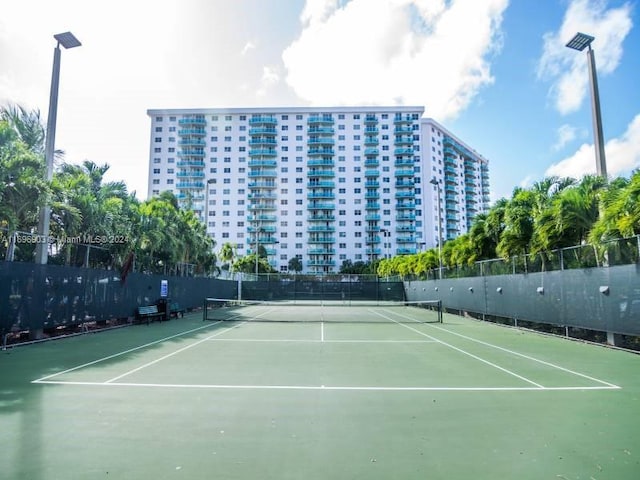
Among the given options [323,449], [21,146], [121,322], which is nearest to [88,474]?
[323,449]

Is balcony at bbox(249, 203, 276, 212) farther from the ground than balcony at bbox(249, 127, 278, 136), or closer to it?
closer to it

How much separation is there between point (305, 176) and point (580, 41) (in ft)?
291

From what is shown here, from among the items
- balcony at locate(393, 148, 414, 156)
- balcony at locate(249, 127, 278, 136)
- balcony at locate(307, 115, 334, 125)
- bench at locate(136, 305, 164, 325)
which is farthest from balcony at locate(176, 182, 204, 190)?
bench at locate(136, 305, 164, 325)

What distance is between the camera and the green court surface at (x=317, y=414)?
4195 millimetres

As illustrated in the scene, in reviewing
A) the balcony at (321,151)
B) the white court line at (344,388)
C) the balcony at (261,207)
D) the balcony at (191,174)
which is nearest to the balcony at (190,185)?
the balcony at (191,174)

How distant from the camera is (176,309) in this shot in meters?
24.0

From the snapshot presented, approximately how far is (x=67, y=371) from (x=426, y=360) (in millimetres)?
8242

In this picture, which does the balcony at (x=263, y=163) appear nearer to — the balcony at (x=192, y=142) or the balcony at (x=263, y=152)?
the balcony at (x=263, y=152)

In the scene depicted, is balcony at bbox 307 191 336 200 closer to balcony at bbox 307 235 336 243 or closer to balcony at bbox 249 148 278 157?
balcony at bbox 307 235 336 243

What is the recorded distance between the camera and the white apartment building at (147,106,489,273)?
99.2 metres

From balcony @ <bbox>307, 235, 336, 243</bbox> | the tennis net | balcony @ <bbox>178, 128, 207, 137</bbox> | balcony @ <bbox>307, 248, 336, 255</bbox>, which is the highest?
balcony @ <bbox>178, 128, 207, 137</bbox>

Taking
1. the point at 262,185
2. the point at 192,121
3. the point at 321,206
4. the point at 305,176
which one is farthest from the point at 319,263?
the point at 192,121

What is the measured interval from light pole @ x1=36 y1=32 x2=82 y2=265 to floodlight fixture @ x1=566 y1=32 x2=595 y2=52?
55.3 feet

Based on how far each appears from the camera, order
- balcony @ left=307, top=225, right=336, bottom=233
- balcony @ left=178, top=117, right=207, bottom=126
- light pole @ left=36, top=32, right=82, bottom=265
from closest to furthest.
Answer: light pole @ left=36, top=32, right=82, bottom=265
balcony @ left=307, top=225, right=336, bottom=233
balcony @ left=178, top=117, right=207, bottom=126
